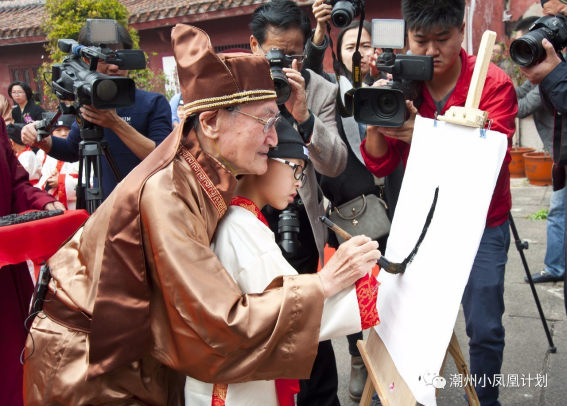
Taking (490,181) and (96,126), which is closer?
(490,181)

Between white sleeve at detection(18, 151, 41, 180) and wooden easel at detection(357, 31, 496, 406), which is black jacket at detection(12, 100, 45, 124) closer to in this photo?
white sleeve at detection(18, 151, 41, 180)

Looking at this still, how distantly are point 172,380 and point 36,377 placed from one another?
0.40 meters

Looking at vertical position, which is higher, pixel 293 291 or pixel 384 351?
pixel 293 291

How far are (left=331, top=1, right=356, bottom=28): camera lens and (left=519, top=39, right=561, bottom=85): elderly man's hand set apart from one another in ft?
2.61

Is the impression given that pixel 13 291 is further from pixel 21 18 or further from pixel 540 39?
pixel 21 18

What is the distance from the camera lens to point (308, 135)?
2295 mm

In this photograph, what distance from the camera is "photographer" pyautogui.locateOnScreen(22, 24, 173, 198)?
103 inches

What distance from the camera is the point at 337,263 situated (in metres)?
1.51

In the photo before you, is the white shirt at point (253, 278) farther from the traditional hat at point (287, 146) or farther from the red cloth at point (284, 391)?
the traditional hat at point (287, 146)

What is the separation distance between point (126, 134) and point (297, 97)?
876 millimetres

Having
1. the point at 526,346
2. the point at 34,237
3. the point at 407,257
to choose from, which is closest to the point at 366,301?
the point at 407,257

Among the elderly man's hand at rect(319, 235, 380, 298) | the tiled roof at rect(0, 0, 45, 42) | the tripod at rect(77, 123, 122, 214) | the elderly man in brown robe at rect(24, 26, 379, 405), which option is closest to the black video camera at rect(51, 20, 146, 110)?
the tripod at rect(77, 123, 122, 214)

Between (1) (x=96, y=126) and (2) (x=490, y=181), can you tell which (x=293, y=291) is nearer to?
(2) (x=490, y=181)

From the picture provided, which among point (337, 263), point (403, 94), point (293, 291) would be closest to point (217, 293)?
point (293, 291)
